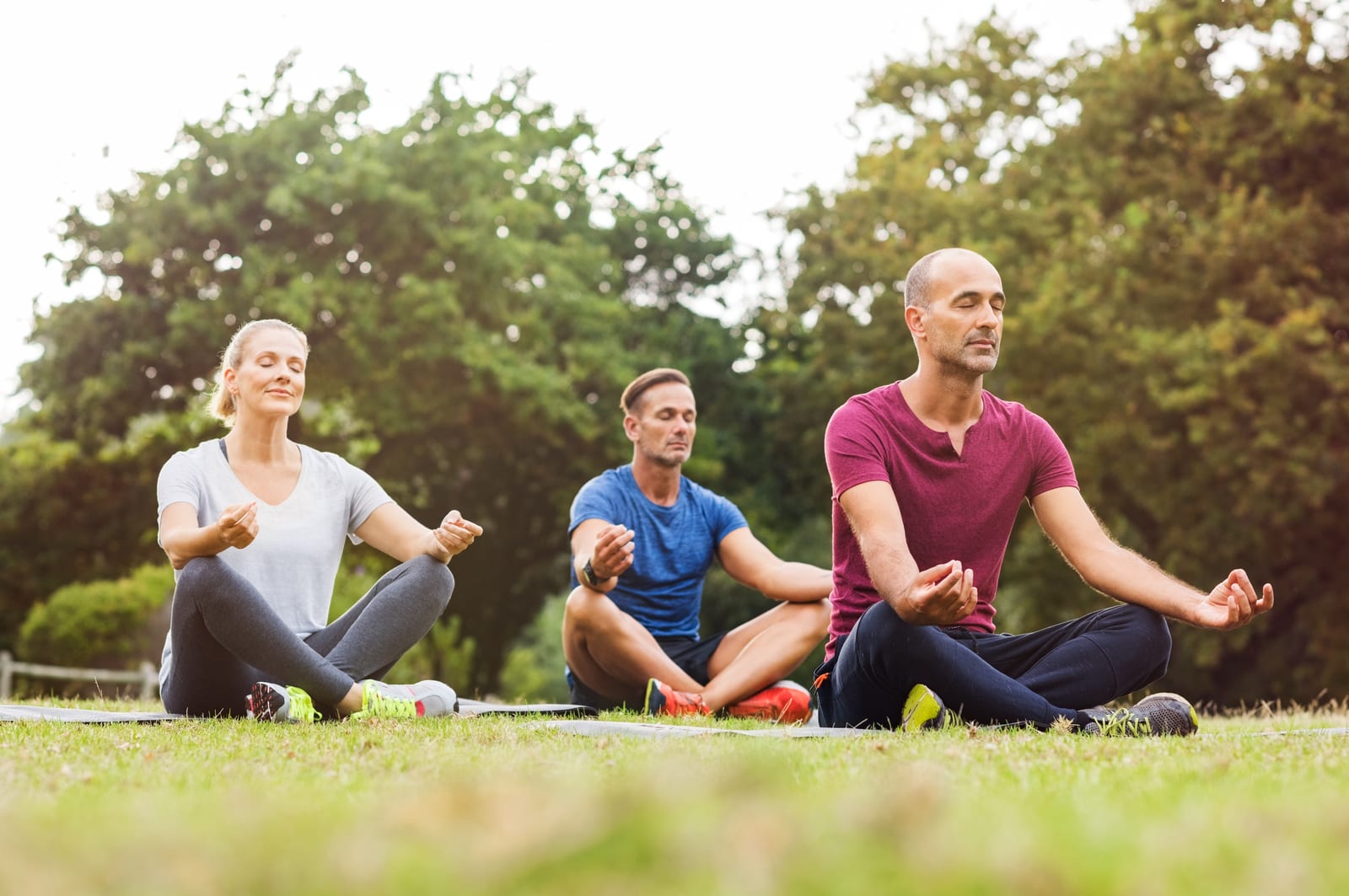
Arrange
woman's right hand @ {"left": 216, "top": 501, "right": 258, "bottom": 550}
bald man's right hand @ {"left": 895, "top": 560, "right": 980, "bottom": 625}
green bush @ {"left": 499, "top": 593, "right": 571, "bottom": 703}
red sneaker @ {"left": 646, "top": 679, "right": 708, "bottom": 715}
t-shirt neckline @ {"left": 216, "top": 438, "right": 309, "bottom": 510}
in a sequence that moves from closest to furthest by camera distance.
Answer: bald man's right hand @ {"left": 895, "top": 560, "right": 980, "bottom": 625} < woman's right hand @ {"left": 216, "top": 501, "right": 258, "bottom": 550} < t-shirt neckline @ {"left": 216, "top": 438, "right": 309, "bottom": 510} < red sneaker @ {"left": 646, "top": 679, "right": 708, "bottom": 715} < green bush @ {"left": 499, "top": 593, "right": 571, "bottom": 703}

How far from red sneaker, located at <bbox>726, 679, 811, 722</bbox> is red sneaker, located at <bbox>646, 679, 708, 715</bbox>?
34 cm

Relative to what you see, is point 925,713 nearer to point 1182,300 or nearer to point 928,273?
point 928,273

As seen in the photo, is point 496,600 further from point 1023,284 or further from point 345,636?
point 345,636

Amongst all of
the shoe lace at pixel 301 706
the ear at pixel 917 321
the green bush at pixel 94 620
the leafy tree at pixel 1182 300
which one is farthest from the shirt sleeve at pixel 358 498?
the green bush at pixel 94 620

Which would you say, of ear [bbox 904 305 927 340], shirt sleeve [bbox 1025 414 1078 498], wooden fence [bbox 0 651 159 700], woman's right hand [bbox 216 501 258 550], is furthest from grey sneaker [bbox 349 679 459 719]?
wooden fence [bbox 0 651 159 700]

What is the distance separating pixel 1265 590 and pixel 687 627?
Answer: 3.84 meters

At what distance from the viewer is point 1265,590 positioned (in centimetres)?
470

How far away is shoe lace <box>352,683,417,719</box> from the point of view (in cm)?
584

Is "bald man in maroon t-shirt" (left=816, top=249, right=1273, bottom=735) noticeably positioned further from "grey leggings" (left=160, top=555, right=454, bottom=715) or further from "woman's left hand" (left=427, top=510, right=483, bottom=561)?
"grey leggings" (left=160, top=555, right=454, bottom=715)

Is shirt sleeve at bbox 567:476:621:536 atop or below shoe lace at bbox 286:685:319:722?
atop

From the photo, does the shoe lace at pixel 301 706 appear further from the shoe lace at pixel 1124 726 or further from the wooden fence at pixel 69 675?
the wooden fence at pixel 69 675

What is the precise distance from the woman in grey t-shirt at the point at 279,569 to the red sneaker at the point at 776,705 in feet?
5.17

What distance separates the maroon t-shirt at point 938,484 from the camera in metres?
5.62

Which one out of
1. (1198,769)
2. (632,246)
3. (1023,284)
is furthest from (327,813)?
(632,246)
